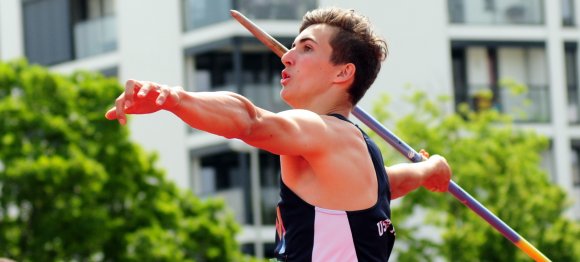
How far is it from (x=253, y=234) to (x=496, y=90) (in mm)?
7994

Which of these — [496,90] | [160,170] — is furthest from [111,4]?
[160,170]

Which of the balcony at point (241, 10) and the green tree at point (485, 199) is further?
the balcony at point (241, 10)

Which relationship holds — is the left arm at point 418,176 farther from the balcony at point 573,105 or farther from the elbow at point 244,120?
the balcony at point 573,105

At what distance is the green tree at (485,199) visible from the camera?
32.4 meters

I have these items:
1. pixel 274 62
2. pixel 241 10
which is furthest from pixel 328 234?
pixel 274 62

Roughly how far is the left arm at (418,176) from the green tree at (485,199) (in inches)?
943

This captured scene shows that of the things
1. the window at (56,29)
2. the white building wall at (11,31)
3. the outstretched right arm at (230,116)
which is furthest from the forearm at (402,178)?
the white building wall at (11,31)

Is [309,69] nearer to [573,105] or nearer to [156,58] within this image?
[156,58]

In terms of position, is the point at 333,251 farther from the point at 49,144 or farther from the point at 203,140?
the point at 203,140

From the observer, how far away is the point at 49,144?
3100 centimetres

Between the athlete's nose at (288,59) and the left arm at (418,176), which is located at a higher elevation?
the athlete's nose at (288,59)

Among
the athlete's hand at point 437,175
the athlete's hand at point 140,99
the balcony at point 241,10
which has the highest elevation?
the athlete's hand at point 140,99

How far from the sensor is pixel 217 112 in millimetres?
6156

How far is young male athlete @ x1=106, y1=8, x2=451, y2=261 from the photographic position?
20.8 feet
